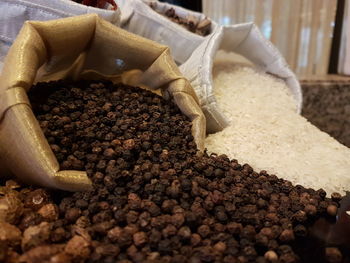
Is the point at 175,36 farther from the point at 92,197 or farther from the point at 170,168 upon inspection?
the point at 92,197

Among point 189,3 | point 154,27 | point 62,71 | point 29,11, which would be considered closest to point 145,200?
point 62,71

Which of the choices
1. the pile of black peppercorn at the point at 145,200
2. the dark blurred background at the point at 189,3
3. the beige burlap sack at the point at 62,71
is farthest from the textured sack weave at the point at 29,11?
the dark blurred background at the point at 189,3

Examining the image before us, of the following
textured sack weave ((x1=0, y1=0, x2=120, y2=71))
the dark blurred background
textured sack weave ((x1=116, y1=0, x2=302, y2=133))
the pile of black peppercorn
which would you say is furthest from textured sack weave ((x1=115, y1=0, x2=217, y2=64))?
the dark blurred background

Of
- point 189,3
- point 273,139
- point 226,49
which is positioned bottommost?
point 273,139

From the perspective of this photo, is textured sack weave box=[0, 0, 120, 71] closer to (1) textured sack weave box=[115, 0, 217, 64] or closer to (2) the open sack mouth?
(2) the open sack mouth

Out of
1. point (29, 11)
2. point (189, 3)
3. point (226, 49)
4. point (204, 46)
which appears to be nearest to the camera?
point (29, 11)

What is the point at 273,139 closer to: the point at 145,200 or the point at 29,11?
the point at 145,200
